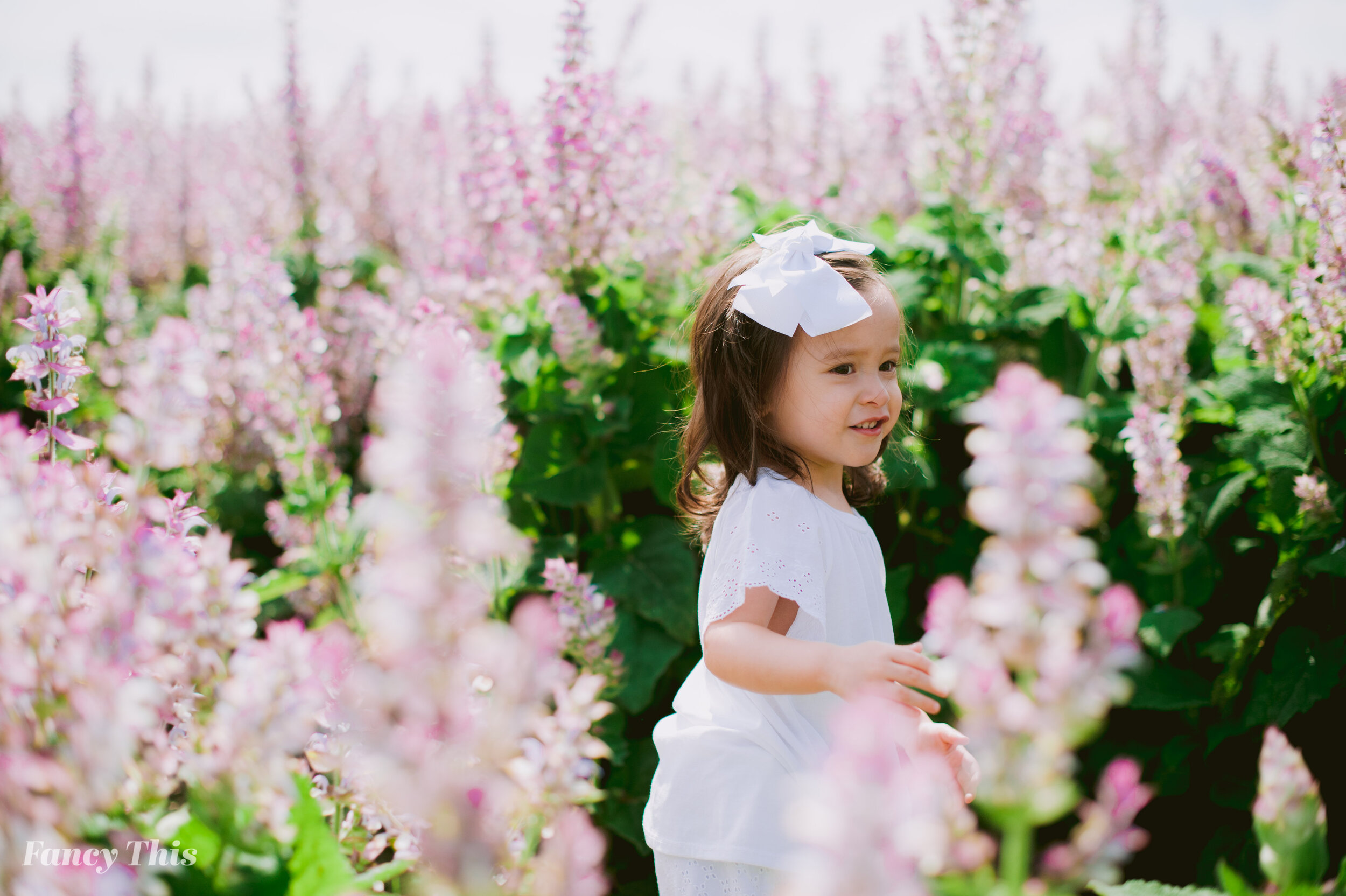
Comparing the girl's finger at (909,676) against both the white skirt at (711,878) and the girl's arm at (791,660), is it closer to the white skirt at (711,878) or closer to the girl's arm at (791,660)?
the girl's arm at (791,660)

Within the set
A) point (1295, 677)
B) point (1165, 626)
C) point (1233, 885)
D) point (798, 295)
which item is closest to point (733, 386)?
point (798, 295)

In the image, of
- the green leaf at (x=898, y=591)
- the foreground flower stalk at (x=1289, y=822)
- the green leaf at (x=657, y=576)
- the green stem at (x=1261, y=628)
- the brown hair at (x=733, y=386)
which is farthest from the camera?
the green leaf at (x=898, y=591)

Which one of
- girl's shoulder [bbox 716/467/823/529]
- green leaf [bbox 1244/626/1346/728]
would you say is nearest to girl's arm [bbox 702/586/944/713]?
girl's shoulder [bbox 716/467/823/529]

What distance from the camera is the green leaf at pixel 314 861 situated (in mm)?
1002

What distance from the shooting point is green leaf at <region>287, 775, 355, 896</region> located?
3.29ft

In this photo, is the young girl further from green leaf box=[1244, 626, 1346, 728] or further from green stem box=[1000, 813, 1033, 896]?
green leaf box=[1244, 626, 1346, 728]

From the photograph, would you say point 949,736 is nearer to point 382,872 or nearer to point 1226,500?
point 382,872

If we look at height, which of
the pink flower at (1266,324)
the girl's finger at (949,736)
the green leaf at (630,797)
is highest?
the pink flower at (1266,324)

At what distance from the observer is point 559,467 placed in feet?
8.87

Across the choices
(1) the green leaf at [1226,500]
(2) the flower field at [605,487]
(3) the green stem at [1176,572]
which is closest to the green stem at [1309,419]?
(2) the flower field at [605,487]

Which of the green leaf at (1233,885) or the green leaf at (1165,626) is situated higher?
the green leaf at (1233,885)

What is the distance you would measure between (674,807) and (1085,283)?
2620 mm

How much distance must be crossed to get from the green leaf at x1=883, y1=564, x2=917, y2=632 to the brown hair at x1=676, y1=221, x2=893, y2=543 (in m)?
0.63

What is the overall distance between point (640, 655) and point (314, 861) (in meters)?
1.49
